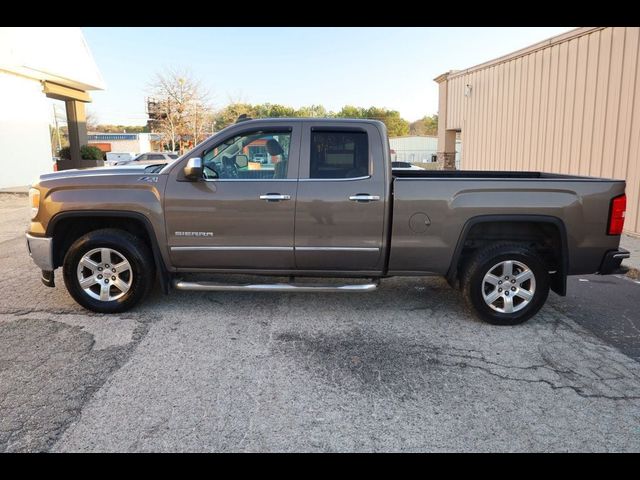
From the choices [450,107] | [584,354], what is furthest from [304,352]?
[450,107]

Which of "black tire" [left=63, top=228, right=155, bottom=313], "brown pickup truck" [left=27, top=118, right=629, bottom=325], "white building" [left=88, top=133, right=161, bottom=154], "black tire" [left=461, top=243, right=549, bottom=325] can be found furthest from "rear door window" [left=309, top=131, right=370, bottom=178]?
"white building" [left=88, top=133, right=161, bottom=154]

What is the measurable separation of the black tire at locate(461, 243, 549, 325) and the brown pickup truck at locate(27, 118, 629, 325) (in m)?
0.01

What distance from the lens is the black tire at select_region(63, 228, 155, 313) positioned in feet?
15.3

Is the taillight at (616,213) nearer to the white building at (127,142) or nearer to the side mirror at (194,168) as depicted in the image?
the side mirror at (194,168)

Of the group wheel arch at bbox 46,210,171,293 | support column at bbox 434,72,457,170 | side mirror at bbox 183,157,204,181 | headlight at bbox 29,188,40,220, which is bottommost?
wheel arch at bbox 46,210,171,293

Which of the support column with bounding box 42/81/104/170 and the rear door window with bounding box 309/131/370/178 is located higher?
the support column with bounding box 42/81/104/170

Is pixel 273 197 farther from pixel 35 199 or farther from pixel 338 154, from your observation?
pixel 35 199

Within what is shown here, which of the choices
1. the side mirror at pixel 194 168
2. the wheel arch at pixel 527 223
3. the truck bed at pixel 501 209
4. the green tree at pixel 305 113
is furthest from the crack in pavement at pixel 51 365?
the green tree at pixel 305 113

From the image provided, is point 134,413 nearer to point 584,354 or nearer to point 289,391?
point 289,391

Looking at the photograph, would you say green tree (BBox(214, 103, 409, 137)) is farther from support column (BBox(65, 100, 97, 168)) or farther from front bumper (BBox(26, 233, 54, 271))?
front bumper (BBox(26, 233, 54, 271))

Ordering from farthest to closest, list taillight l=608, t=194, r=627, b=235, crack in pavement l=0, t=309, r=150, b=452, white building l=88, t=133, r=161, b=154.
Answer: white building l=88, t=133, r=161, b=154 < taillight l=608, t=194, r=627, b=235 < crack in pavement l=0, t=309, r=150, b=452

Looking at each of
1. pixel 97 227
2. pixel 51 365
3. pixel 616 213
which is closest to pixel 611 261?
pixel 616 213

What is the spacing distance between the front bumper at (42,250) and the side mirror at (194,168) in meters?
1.61
